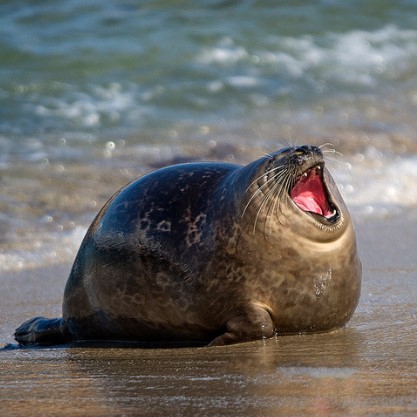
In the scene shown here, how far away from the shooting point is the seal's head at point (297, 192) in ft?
15.6

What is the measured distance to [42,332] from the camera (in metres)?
5.12

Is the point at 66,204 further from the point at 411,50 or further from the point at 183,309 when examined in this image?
the point at 411,50

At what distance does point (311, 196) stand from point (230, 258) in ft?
1.55

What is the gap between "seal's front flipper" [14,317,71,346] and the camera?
507cm

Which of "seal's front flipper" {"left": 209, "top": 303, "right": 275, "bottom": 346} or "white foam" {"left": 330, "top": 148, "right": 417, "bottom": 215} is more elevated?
"white foam" {"left": 330, "top": 148, "right": 417, "bottom": 215}

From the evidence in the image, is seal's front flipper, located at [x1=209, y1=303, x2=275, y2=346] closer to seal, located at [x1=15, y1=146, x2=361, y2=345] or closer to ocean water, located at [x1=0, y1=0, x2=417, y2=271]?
seal, located at [x1=15, y1=146, x2=361, y2=345]

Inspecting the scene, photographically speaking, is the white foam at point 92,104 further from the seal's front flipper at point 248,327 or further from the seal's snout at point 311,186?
the seal's front flipper at point 248,327

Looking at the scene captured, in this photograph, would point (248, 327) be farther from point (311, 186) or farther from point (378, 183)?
point (378, 183)

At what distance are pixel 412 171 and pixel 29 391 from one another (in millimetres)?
5954

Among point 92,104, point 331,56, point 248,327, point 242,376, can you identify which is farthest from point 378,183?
point 331,56

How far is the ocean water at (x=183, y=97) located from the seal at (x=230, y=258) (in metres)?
2.16

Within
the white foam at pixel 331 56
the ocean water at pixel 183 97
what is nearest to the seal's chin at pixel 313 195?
the ocean water at pixel 183 97

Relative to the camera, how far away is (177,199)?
4.97m

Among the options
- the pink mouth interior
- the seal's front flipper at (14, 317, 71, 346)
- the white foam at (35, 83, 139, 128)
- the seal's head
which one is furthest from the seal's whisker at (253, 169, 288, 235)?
the white foam at (35, 83, 139, 128)
